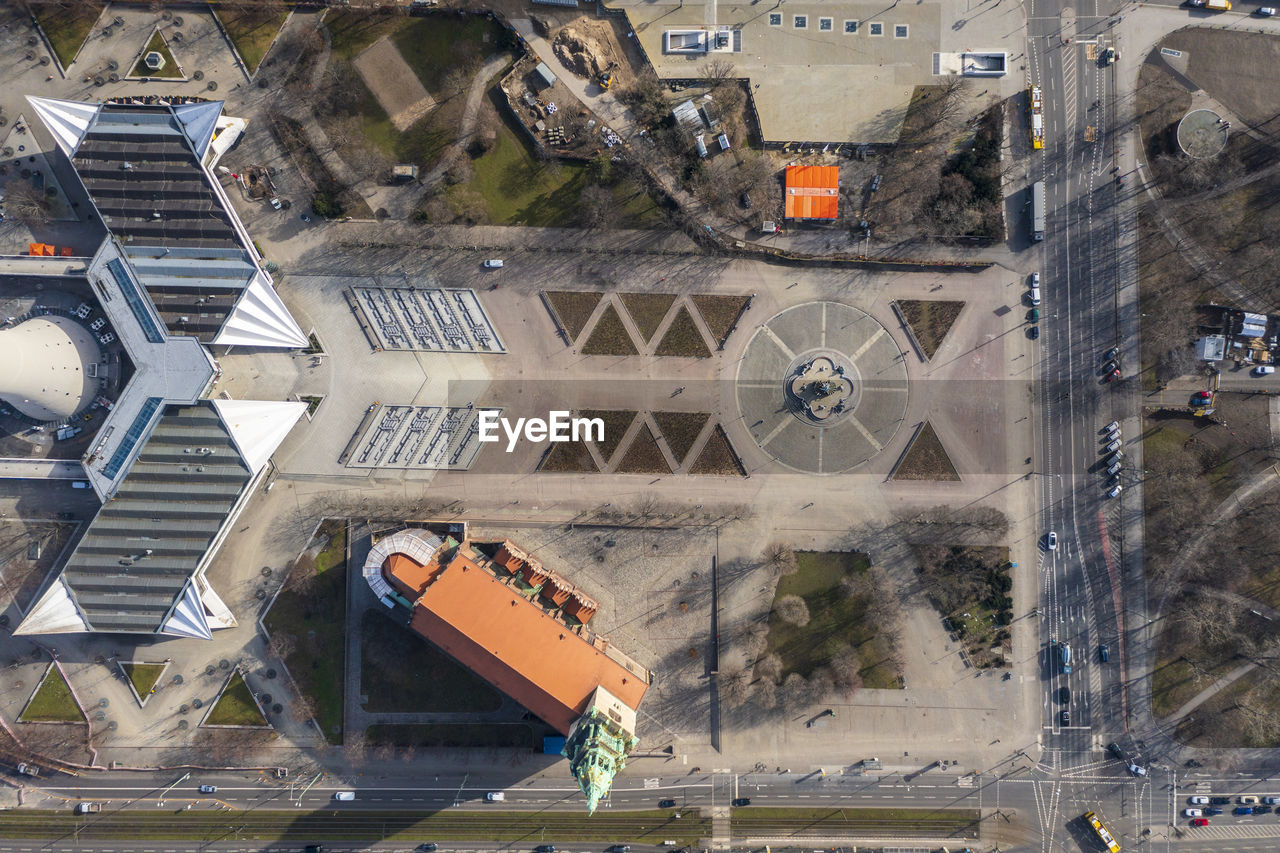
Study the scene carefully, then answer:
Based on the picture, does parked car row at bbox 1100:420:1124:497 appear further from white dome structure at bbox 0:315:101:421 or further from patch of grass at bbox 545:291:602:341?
white dome structure at bbox 0:315:101:421

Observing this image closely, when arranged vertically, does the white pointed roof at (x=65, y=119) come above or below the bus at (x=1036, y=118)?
below

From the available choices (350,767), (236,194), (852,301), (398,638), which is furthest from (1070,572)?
(236,194)

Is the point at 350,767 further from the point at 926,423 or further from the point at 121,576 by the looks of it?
the point at 926,423

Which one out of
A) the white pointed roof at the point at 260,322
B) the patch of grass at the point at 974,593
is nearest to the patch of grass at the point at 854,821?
the patch of grass at the point at 974,593

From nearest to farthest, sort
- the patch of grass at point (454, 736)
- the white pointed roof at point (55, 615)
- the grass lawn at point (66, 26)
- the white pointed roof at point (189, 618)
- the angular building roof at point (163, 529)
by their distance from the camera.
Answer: the white pointed roof at point (55, 615), the angular building roof at point (163, 529), the white pointed roof at point (189, 618), the grass lawn at point (66, 26), the patch of grass at point (454, 736)

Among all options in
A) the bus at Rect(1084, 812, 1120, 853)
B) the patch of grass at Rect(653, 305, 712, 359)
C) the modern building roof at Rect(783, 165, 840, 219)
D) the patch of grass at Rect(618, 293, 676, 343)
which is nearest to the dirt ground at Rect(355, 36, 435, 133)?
the patch of grass at Rect(618, 293, 676, 343)

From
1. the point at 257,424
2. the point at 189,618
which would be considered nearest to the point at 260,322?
the point at 257,424

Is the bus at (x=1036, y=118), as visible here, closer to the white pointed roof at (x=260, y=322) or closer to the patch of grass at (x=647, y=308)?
the patch of grass at (x=647, y=308)
